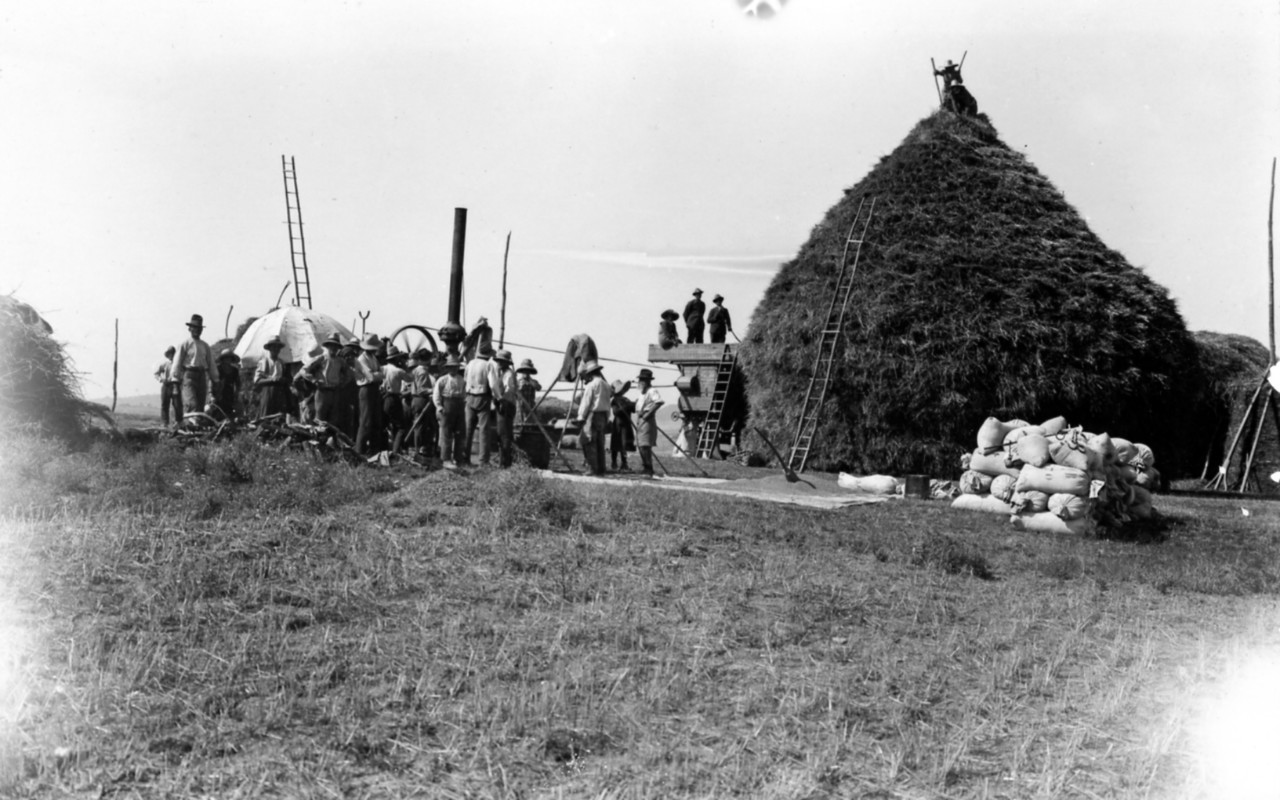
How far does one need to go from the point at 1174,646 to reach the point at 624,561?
3154 mm

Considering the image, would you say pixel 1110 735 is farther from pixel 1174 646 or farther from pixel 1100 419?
pixel 1100 419

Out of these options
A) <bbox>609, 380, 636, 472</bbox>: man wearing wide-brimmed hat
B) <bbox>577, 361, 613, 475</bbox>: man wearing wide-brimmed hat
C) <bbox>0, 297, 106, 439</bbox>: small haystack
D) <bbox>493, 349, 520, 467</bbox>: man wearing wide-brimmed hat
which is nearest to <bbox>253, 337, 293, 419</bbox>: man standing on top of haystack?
<bbox>0, 297, 106, 439</bbox>: small haystack

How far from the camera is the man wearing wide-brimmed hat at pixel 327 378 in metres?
12.3

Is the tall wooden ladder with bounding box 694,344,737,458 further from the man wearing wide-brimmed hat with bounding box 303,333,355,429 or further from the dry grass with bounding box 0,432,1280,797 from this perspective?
the dry grass with bounding box 0,432,1280,797

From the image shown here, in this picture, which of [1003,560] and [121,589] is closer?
[121,589]

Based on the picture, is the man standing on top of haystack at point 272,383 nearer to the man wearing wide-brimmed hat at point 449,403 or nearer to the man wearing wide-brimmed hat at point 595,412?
the man wearing wide-brimmed hat at point 449,403

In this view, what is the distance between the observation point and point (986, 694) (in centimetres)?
488

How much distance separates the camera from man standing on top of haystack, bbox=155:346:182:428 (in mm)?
14572

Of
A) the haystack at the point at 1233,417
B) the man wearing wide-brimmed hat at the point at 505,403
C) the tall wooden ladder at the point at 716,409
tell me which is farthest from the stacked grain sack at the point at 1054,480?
the tall wooden ladder at the point at 716,409

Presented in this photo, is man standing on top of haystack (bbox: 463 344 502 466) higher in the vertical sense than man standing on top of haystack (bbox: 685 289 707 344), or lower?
lower

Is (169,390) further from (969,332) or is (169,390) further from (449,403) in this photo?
(969,332)

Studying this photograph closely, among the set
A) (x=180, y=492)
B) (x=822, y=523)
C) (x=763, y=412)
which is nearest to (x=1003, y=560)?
(x=822, y=523)

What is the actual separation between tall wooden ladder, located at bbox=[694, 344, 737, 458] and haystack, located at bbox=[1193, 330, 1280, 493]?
25.0 feet

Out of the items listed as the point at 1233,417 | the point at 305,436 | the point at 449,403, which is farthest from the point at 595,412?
the point at 1233,417
